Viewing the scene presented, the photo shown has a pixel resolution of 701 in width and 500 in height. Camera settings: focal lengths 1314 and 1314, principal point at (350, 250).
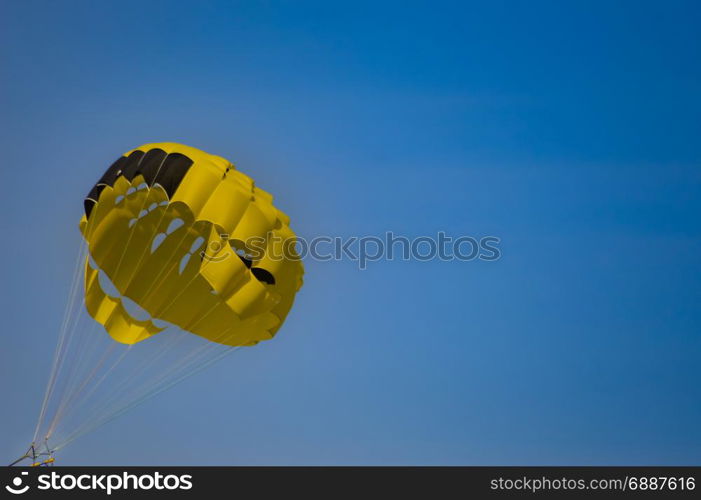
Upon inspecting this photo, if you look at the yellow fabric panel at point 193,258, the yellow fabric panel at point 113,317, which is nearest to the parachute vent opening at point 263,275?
the yellow fabric panel at point 193,258

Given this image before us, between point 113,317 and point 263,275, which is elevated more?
point 113,317

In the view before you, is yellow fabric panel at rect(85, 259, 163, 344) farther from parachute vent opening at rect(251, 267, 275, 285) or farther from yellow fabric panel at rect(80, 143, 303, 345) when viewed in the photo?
parachute vent opening at rect(251, 267, 275, 285)

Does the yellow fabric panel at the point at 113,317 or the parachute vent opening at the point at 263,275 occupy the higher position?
the yellow fabric panel at the point at 113,317

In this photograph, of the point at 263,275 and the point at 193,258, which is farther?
the point at 193,258

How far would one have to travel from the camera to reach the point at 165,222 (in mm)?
32906

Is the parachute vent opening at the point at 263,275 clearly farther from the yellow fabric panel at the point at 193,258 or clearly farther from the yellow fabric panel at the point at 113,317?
Answer: the yellow fabric panel at the point at 113,317

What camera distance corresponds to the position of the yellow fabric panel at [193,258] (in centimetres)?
3034

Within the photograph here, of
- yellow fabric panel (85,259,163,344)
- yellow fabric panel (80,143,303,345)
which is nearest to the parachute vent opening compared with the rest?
yellow fabric panel (80,143,303,345)

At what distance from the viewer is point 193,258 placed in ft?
111
